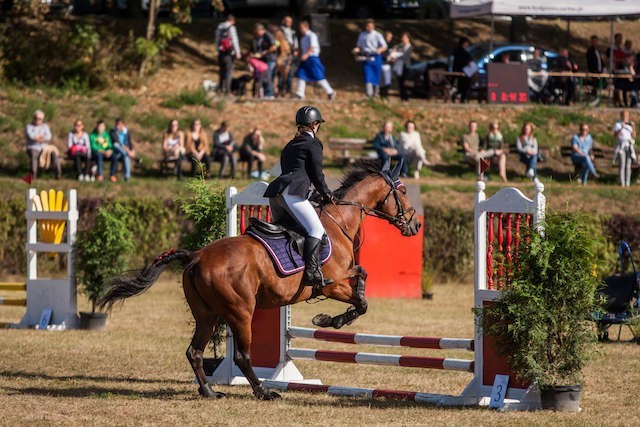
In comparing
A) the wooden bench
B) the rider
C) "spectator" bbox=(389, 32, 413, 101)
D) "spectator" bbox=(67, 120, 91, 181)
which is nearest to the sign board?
"spectator" bbox=(389, 32, 413, 101)

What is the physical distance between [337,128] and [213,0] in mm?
7260

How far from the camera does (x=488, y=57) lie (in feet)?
100

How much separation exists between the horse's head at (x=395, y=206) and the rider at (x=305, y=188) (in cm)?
91

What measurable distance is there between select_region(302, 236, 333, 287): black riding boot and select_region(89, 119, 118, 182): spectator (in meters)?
14.4

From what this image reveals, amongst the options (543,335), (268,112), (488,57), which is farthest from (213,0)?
(543,335)

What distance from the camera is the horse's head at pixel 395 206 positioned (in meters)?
11.4

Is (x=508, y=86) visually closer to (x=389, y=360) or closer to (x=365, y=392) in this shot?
(x=389, y=360)

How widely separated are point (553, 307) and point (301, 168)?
2.55 meters

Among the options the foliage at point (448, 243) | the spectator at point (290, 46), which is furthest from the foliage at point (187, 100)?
the foliage at point (448, 243)

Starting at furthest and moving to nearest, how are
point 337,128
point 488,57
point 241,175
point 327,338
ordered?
point 488,57 → point 337,128 → point 241,175 → point 327,338

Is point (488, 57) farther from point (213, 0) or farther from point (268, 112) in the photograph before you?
point (213, 0)

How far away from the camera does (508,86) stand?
97.8ft

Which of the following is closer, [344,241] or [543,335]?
[543,335]

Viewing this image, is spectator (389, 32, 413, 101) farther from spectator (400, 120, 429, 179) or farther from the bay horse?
the bay horse
